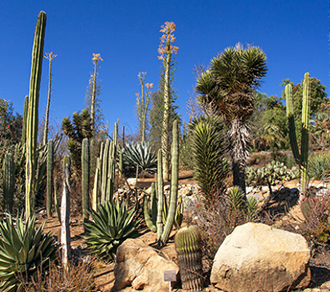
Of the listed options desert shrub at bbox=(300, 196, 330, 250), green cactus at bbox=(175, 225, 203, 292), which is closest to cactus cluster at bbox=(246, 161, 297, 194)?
desert shrub at bbox=(300, 196, 330, 250)

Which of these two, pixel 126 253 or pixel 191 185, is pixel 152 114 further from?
pixel 126 253

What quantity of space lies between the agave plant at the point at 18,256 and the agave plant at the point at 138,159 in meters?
7.41

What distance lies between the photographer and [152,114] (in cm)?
2306

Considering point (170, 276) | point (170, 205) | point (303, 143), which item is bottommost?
point (170, 276)

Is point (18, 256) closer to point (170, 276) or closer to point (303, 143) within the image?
point (170, 276)

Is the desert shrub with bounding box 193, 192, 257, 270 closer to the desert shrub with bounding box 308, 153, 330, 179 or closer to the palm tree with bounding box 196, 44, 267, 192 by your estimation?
the palm tree with bounding box 196, 44, 267, 192

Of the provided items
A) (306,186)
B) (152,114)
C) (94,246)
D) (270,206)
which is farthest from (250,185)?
(152,114)

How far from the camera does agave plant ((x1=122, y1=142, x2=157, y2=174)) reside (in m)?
11.3

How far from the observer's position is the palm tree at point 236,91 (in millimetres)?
6930

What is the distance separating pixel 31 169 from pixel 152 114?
18.8 meters

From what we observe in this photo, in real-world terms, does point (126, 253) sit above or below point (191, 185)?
below

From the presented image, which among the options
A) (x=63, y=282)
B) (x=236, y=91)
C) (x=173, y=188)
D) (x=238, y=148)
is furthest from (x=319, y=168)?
(x=63, y=282)

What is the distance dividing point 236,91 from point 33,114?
188 inches

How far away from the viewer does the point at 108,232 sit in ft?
16.6
